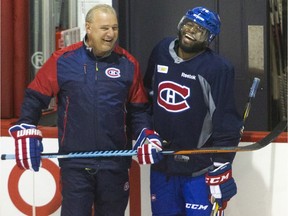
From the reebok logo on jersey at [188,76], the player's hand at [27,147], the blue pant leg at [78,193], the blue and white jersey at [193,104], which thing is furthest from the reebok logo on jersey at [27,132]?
the reebok logo on jersey at [188,76]

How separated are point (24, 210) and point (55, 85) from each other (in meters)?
0.84

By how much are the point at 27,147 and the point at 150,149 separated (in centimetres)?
48

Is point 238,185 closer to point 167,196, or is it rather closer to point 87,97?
point 167,196

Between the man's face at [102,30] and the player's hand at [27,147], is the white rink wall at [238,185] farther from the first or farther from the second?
the man's face at [102,30]

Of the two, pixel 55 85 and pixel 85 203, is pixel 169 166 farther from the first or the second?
pixel 55 85

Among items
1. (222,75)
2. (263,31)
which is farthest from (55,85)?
(263,31)

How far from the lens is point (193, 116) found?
2777mm

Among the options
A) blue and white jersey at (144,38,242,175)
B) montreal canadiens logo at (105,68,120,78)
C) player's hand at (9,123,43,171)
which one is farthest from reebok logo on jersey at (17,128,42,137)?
blue and white jersey at (144,38,242,175)

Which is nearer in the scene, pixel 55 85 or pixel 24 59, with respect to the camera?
pixel 55 85

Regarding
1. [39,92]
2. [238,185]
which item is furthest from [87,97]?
[238,185]

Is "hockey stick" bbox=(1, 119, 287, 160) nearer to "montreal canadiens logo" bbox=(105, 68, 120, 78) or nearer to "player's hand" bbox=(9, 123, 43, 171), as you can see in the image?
"player's hand" bbox=(9, 123, 43, 171)

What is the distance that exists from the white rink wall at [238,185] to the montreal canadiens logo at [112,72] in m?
0.64

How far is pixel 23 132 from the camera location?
2.67 meters

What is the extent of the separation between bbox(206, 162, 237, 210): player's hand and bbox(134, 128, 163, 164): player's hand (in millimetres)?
222
